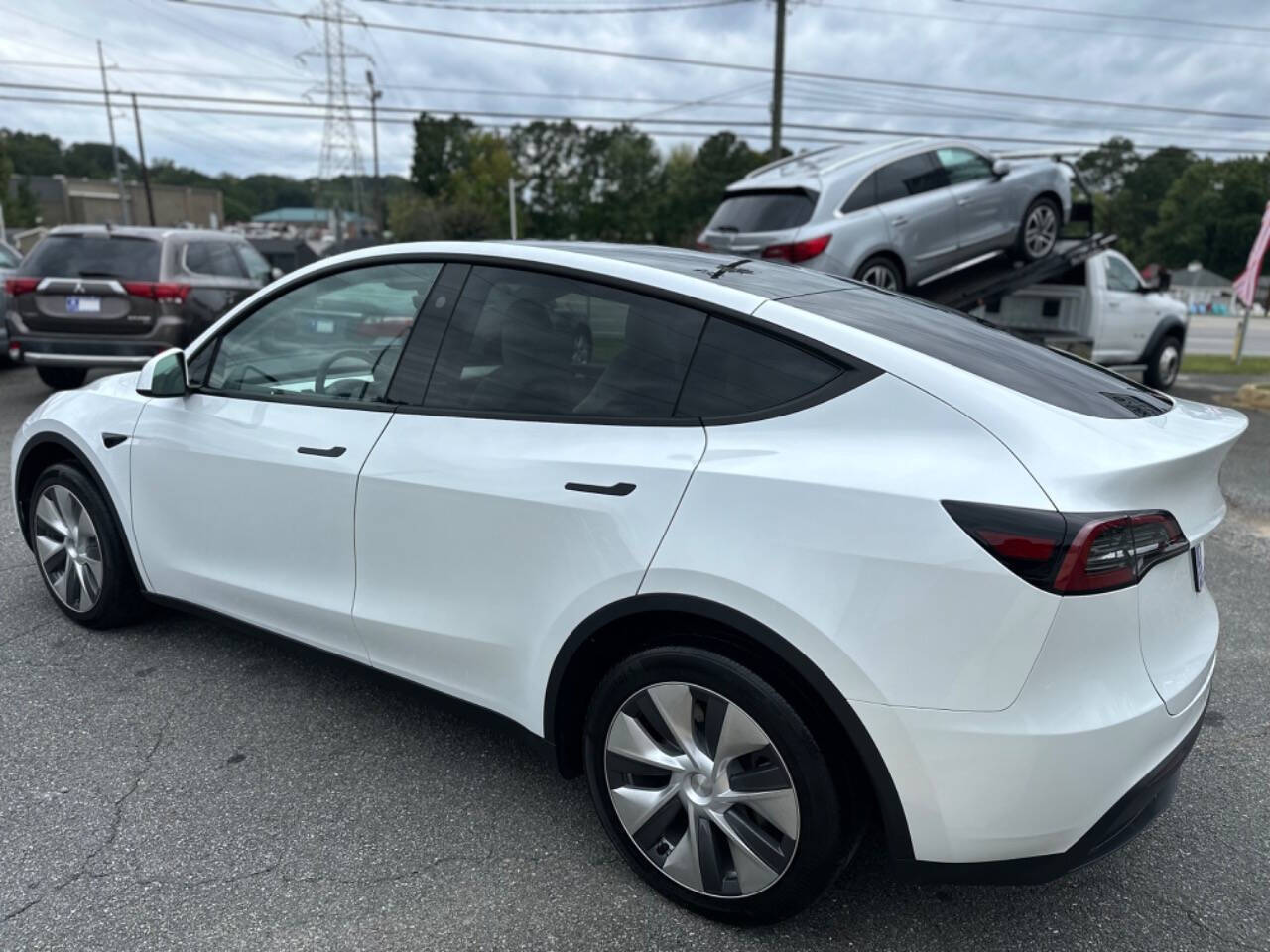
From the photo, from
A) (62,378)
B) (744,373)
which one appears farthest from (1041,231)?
(62,378)

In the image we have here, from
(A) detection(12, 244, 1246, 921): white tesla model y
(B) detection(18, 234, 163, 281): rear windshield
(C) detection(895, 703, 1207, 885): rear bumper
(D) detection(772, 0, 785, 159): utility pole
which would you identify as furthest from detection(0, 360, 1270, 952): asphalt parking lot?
(D) detection(772, 0, 785, 159): utility pole

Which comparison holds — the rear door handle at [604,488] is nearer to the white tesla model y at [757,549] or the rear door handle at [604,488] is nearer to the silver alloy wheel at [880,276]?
the white tesla model y at [757,549]

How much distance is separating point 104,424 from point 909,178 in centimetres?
773

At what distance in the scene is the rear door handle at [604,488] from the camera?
2.21m

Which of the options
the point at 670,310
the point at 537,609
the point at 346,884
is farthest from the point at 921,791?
the point at 346,884

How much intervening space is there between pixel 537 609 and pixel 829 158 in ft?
26.5

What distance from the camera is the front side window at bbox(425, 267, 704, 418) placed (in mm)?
2355

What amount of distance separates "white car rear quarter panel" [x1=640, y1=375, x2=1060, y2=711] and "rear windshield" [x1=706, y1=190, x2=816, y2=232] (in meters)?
6.93

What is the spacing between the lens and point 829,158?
9320 mm

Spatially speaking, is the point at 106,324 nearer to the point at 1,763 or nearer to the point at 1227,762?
the point at 1,763

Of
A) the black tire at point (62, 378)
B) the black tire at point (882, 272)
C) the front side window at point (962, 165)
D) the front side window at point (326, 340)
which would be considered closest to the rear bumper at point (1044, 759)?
the front side window at point (326, 340)

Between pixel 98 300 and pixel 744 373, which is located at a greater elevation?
pixel 744 373

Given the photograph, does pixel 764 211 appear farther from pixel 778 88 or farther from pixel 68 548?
pixel 778 88

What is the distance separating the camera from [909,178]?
9.09 meters
